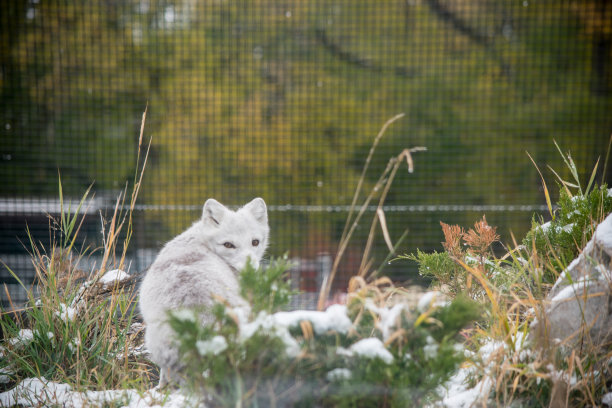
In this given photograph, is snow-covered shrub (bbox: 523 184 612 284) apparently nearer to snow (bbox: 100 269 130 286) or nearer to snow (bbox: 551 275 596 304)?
snow (bbox: 551 275 596 304)

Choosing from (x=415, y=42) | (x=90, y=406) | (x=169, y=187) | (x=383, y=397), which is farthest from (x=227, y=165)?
(x=383, y=397)

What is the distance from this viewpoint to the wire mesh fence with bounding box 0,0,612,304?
6.04m

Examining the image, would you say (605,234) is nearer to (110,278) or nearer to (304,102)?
(110,278)

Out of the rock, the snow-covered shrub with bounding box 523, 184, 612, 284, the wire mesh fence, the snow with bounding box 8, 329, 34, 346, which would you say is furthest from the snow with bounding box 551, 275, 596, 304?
the wire mesh fence

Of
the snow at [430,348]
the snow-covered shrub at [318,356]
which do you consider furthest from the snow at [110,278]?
the snow at [430,348]

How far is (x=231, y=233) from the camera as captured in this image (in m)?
1.73

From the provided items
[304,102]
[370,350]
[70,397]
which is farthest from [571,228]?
[304,102]

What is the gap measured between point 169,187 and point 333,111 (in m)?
2.27

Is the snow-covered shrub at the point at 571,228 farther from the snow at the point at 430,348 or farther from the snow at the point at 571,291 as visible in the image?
the snow at the point at 430,348

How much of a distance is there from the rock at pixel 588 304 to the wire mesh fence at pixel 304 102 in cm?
442

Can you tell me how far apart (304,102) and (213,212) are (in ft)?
15.8

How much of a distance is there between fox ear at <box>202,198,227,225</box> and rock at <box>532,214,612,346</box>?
3.35ft

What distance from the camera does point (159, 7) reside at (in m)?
6.43

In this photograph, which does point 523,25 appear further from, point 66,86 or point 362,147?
point 66,86
